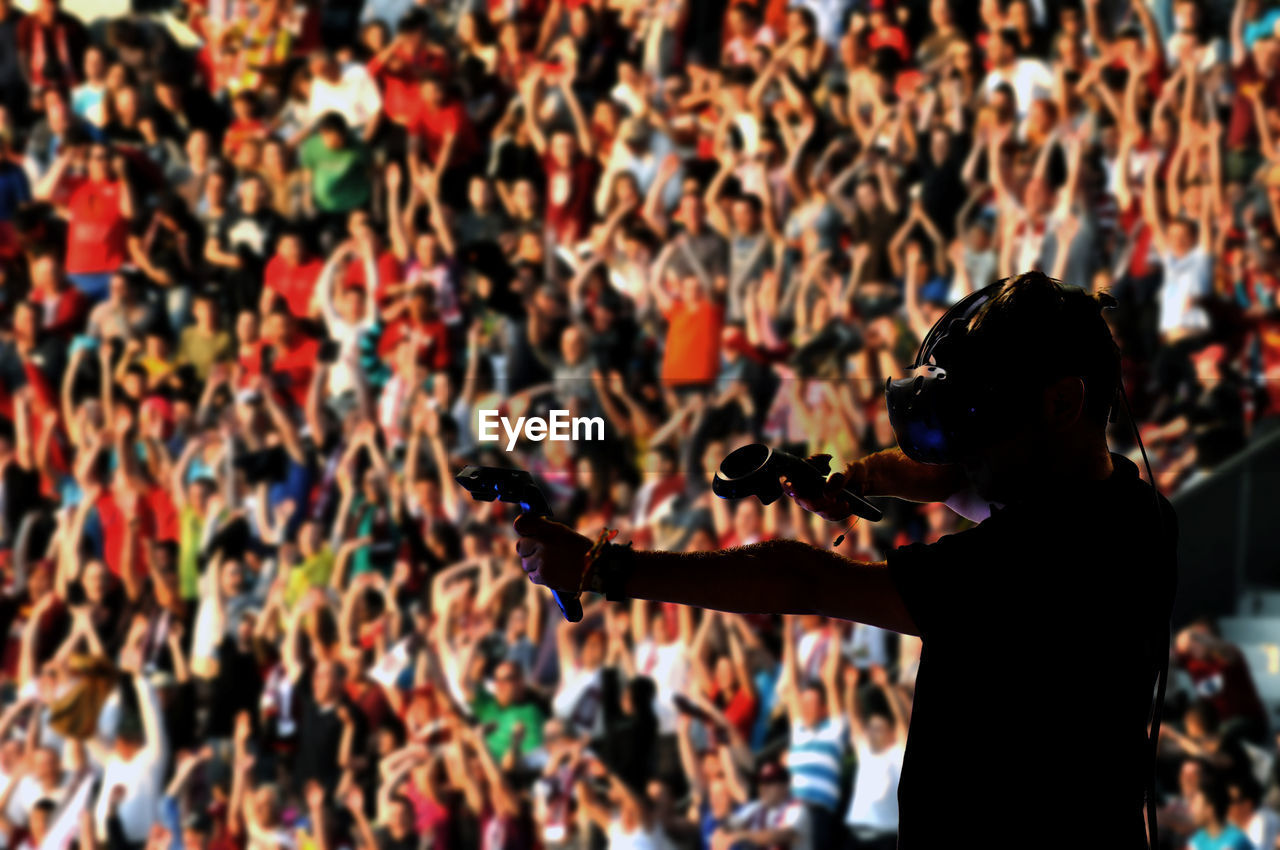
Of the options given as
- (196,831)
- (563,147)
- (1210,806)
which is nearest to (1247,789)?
(1210,806)

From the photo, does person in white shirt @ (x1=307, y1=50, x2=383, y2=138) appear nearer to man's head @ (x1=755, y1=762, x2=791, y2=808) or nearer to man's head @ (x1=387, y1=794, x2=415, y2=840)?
man's head @ (x1=387, y1=794, x2=415, y2=840)

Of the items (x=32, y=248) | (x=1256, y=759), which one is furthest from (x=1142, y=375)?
(x=32, y=248)

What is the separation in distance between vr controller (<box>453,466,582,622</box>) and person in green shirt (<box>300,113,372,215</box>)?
597 centimetres

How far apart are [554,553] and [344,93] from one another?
21.1ft

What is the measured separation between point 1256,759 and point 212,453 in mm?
4382

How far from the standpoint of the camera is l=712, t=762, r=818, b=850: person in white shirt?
591 centimetres

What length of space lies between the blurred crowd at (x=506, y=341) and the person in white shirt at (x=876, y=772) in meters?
0.01

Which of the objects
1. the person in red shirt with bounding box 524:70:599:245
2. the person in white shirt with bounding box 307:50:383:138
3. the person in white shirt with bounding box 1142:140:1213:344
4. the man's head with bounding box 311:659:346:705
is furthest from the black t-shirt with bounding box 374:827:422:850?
the person in white shirt with bounding box 1142:140:1213:344

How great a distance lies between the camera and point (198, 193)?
297 inches

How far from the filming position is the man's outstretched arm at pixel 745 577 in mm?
1479

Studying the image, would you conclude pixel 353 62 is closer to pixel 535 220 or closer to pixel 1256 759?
pixel 535 220

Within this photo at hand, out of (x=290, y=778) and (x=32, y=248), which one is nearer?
(x=290, y=778)

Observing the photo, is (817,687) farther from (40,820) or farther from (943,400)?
(943,400)

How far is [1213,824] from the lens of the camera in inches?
217
